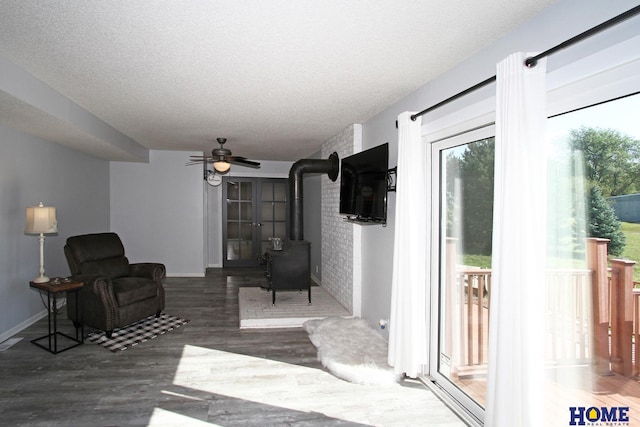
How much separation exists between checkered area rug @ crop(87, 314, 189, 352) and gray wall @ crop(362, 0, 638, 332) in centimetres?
231

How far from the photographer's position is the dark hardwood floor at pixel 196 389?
2.51 metres

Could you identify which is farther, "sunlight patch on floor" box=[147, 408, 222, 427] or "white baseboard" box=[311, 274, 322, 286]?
"white baseboard" box=[311, 274, 322, 286]

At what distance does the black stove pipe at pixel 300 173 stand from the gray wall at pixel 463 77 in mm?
927

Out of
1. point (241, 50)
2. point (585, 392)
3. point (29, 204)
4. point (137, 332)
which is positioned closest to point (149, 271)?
point (137, 332)

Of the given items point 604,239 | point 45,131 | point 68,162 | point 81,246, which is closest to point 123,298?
point 81,246

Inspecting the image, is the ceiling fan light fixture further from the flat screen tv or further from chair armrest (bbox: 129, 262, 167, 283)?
the flat screen tv

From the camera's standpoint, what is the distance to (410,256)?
2.95 meters

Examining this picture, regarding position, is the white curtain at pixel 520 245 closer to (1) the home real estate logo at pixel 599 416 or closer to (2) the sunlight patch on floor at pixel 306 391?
(1) the home real estate logo at pixel 599 416

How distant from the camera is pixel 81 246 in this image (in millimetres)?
4406

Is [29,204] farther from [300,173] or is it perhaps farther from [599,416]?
[599,416]

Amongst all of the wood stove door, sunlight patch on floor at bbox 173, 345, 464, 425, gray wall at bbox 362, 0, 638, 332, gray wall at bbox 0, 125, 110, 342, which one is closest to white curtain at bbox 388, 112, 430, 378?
gray wall at bbox 362, 0, 638, 332

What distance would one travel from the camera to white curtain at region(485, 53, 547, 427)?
1759 mm

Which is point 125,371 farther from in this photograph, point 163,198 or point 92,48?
point 163,198

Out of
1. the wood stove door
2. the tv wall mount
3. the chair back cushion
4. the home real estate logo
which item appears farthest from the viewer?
the wood stove door
